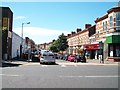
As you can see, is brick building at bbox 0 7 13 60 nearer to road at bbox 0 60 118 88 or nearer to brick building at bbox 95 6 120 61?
brick building at bbox 95 6 120 61

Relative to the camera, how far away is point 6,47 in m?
48.8

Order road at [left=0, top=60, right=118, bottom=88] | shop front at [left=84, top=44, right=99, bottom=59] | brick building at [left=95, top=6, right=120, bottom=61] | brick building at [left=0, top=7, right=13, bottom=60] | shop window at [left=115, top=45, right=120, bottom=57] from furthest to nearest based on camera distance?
1. shop front at [left=84, top=44, right=99, bottom=59]
2. shop window at [left=115, top=45, right=120, bottom=57]
3. brick building at [left=95, top=6, right=120, bottom=61]
4. brick building at [left=0, top=7, right=13, bottom=60]
5. road at [left=0, top=60, right=118, bottom=88]

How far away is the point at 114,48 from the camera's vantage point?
49188mm

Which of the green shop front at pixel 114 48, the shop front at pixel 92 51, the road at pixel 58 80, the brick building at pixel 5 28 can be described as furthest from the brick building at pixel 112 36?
the road at pixel 58 80

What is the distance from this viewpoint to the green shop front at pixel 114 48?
47.9 meters

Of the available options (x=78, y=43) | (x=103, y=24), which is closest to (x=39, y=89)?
(x=103, y=24)

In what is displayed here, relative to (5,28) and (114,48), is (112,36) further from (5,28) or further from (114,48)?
Answer: (5,28)

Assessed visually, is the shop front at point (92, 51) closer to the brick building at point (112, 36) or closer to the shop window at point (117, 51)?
the brick building at point (112, 36)

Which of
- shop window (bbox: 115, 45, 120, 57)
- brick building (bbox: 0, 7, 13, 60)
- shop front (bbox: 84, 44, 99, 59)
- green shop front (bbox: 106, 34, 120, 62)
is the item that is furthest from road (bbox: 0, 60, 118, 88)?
shop front (bbox: 84, 44, 99, 59)

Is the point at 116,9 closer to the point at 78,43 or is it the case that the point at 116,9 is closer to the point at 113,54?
the point at 113,54

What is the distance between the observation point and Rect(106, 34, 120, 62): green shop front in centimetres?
4794

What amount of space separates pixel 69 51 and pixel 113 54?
54022 mm

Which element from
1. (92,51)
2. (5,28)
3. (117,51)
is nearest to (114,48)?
(117,51)

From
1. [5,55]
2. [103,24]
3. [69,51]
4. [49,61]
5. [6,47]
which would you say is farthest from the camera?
[69,51]
